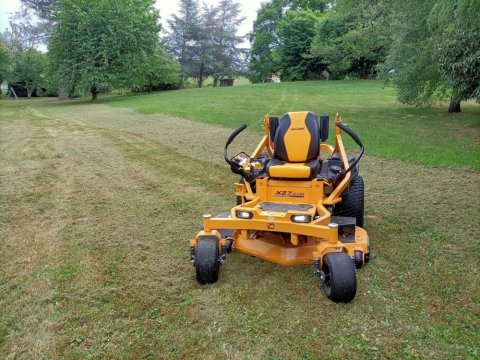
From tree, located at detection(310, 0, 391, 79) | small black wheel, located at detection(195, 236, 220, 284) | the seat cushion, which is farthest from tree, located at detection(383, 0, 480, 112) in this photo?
tree, located at detection(310, 0, 391, 79)

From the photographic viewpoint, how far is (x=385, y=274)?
424 centimetres

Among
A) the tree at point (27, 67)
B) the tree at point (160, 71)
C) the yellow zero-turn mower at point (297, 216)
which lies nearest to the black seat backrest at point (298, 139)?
the yellow zero-turn mower at point (297, 216)

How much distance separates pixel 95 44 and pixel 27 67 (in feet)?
63.8

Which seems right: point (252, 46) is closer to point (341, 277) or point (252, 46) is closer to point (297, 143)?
point (297, 143)

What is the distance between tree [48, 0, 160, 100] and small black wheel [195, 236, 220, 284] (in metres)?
27.7

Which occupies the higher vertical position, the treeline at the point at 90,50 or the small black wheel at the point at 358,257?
the treeline at the point at 90,50

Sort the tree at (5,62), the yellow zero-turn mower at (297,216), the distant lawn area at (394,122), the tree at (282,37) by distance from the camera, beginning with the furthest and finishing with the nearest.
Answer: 1. the tree at (282,37)
2. the tree at (5,62)
3. the distant lawn area at (394,122)
4. the yellow zero-turn mower at (297,216)

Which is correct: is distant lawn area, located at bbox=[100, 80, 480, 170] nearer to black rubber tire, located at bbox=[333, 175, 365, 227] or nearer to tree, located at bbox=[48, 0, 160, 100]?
black rubber tire, located at bbox=[333, 175, 365, 227]

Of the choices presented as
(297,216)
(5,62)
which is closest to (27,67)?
(5,62)

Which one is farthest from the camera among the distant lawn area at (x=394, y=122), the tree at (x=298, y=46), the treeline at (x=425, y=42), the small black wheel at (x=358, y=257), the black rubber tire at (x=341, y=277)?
the tree at (x=298, y=46)

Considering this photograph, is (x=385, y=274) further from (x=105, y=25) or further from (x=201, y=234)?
(x=105, y=25)

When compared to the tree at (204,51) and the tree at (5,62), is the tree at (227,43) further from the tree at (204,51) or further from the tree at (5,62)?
the tree at (5,62)

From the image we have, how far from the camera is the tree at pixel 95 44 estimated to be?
29.0 m

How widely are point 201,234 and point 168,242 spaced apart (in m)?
1.03
